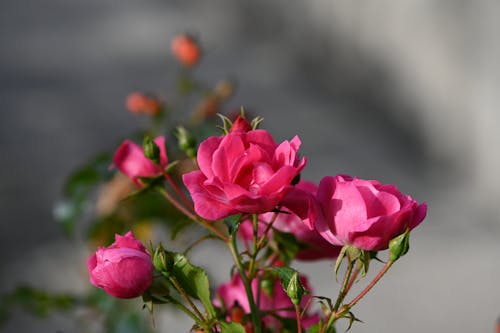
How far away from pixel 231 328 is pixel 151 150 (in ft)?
0.50

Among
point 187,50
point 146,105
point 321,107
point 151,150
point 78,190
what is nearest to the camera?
point 151,150

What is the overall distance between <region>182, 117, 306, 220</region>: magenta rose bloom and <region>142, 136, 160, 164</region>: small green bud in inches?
4.0

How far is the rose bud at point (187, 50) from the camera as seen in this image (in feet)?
5.08

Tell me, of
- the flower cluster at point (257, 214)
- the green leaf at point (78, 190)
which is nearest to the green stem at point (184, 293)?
the flower cluster at point (257, 214)

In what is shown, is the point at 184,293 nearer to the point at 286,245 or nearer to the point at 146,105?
the point at 286,245

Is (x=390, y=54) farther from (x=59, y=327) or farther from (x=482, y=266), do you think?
(x=59, y=327)

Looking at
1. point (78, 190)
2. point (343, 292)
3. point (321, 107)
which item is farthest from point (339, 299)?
point (321, 107)

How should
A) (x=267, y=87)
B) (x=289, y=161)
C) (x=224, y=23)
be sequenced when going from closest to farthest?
(x=289, y=161) → (x=267, y=87) → (x=224, y=23)

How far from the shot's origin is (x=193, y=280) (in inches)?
25.1

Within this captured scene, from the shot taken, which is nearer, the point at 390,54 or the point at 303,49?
the point at 390,54

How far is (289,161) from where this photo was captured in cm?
58

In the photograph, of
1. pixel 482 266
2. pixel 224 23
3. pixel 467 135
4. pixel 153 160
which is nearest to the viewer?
pixel 153 160

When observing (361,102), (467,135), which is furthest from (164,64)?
(467,135)

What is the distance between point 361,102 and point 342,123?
0.19 metres
